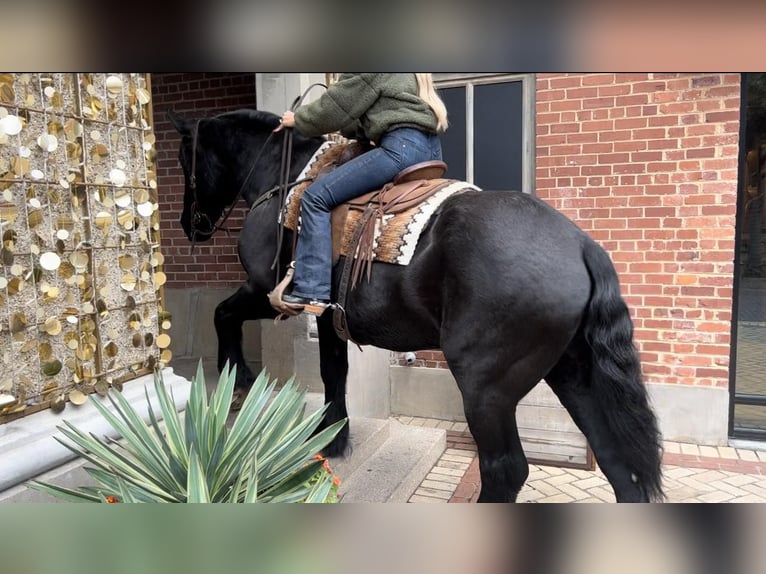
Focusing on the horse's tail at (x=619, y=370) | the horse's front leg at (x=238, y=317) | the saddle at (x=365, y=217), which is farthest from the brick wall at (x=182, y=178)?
the horse's tail at (x=619, y=370)

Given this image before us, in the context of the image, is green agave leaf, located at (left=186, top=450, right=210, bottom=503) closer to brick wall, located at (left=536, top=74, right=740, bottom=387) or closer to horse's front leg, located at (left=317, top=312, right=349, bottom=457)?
horse's front leg, located at (left=317, top=312, right=349, bottom=457)

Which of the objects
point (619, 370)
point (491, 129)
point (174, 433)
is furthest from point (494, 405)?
point (491, 129)

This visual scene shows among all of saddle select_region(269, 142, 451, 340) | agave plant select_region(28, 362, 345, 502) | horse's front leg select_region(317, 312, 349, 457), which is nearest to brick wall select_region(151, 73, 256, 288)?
horse's front leg select_region(317, 312, 349, 457)

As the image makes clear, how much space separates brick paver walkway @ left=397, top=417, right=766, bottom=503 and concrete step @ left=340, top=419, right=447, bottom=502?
13 cm

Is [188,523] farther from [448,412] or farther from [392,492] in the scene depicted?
[448,412]

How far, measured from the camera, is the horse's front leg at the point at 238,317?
10.2 ft

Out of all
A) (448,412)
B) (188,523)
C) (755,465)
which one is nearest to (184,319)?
(448,412)

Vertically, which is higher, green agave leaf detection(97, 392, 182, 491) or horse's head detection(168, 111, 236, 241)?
horse's head detection(168, 111, 236, 241)

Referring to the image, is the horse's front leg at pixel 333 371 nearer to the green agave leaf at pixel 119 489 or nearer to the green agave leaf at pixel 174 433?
the green agave leaf at pixel 174 433

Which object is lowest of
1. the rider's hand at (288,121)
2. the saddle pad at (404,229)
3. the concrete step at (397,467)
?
the concrete step at (397,467)

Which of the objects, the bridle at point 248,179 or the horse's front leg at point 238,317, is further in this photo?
the horse's front leg at point 238,317

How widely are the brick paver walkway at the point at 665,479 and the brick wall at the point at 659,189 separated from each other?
20.5 inches

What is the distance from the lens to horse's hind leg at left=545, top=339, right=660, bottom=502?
90.4 inches

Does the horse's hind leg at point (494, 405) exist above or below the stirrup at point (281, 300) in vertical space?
below
